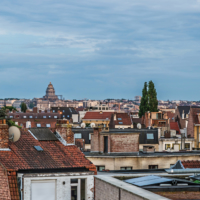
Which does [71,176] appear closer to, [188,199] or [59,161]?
[59,161]

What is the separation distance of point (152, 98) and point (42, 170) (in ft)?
379

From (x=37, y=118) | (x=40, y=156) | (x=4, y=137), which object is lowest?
(x=40, y=156)

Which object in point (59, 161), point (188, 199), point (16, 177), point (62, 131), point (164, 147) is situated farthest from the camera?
point (164, 147)

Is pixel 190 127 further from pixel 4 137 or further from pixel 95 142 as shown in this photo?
pixel 4 137

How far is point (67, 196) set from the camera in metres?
21.4

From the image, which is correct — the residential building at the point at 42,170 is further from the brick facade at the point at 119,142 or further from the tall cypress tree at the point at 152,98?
the tall cypress tree at the point at 152,98

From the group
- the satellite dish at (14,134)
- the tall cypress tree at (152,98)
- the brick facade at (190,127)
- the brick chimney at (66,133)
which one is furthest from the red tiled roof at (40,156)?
the tall cypress tree at (152,98)

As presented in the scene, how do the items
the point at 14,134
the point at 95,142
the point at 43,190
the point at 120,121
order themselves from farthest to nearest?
the point at 120,121, the point at 95,142, the point at 14,134, the point at 43,190

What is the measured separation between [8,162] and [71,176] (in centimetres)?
244

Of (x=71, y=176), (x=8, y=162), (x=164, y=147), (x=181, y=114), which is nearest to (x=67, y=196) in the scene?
(x=71, y=176)

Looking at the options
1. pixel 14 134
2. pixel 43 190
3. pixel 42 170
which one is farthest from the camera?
pixel 14 134

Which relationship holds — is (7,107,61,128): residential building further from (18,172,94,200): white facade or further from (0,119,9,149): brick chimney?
(18,172,94,200): white facade

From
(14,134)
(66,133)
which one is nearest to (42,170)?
(14,134)

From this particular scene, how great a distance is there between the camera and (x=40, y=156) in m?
23.0
